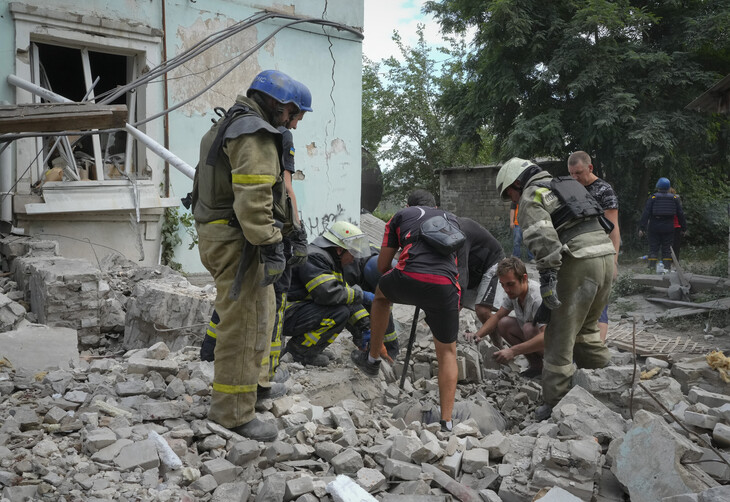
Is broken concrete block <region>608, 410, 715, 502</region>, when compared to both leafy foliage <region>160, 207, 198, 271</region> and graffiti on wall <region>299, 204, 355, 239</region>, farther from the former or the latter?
graffiti on wall <region>299, 204, 355, 239</region>

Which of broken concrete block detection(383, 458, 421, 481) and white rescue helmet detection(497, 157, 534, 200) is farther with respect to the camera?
white rescue helmet detection(497, 157, 534, 200)

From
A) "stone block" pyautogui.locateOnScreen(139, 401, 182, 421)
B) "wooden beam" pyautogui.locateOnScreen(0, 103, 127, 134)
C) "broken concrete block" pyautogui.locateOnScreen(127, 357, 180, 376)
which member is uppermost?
"wooden beam" pyautogui.locateOnScreen(0, 103, 127, 134)

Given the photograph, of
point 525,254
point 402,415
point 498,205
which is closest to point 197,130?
point 402,415

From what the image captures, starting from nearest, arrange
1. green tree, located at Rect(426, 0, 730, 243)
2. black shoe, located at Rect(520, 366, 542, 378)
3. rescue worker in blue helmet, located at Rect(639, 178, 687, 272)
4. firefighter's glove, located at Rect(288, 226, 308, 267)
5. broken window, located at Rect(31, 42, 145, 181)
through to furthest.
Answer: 1. firefighter's glove, located at Rect(288, 226, 308, 267)
2. black shoe, located at Rect(520, 366, 542, 378)
3. broken window, located at Rect(31, 42, 145, 181)
4. rescue worker in blue helmet, located at Rect(639, 178, 687, 272)
5. green tree, located at Rect(426, 0, 730, 243)

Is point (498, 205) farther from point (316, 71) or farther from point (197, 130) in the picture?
point (197, 130)

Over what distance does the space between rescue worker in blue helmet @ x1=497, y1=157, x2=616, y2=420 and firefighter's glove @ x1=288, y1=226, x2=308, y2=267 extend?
1.44m

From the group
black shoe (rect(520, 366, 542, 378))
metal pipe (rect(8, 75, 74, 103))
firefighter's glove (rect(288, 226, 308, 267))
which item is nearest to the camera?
firefighter's glove (rect(288, 226, 308, 267))

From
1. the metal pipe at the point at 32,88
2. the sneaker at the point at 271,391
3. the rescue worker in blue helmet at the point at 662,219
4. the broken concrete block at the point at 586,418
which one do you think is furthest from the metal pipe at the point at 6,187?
the rescue worker in blue helmet at the point at 662,219

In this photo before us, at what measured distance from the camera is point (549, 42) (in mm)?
15180

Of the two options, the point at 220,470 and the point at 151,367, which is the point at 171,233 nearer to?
the point at 151,367

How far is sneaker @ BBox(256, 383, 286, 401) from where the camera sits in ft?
11.7

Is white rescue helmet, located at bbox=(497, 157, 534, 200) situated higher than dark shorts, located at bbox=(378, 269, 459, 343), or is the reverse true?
white rescue helmet, located at bbox=(497, 157, 534, 200)

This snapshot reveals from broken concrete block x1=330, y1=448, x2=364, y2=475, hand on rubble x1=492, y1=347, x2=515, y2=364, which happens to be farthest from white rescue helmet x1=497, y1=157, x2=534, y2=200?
broken concrete block x1=330, y1=448, x2=364, y2=475

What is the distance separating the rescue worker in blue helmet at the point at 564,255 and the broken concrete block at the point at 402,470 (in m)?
1.48
